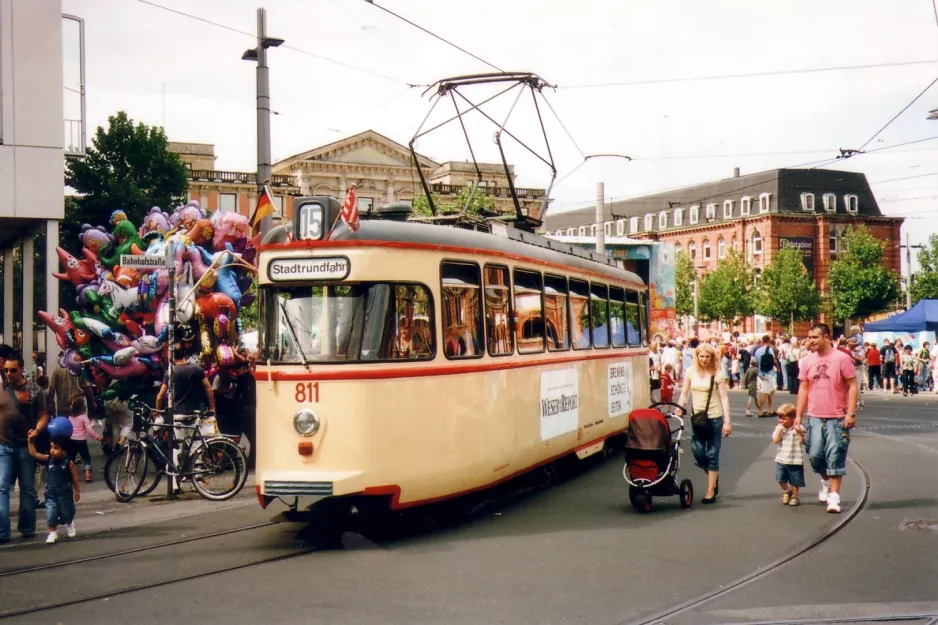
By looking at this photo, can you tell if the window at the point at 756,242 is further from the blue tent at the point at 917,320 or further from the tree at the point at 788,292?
the blue tent at the point at 917,320

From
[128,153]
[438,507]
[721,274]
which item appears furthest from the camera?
[721,274]

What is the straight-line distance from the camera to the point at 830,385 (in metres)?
10.5

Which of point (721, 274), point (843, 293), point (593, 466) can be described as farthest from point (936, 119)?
point (721, 274)

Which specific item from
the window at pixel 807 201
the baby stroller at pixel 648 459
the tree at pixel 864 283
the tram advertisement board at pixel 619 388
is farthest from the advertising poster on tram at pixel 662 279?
the window at pixel 807 201

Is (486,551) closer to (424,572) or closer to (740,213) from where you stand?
(424,572)

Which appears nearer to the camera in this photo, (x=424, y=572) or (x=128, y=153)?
(x=424, y=572)

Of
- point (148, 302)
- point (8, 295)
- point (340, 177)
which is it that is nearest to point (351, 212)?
point (148, 302)

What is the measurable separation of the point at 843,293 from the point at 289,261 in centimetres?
6436

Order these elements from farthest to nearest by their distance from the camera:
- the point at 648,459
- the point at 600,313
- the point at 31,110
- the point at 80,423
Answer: the point at 31,110
the point at 600,313
the point at 80,423
the point at 648,459

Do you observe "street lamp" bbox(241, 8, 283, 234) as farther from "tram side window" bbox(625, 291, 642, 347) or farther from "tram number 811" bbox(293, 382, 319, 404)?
"tram side window" bbox(625, 291, 642, 347)

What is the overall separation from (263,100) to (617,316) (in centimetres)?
594

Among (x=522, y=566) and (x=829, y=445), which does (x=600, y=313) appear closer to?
(x=829, y=445)

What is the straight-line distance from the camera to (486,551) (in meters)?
8.80

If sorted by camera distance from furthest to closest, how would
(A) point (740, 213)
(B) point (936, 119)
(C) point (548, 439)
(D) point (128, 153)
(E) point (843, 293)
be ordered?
(A) point (740, 213), (E) point (843, 293), (D) point (128, 153), (B) point (936, 119), (C) point (548, 439)
